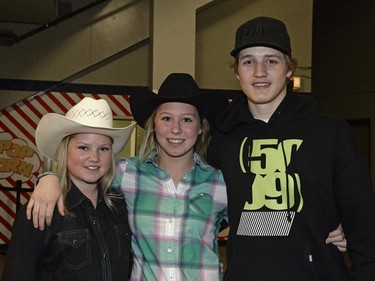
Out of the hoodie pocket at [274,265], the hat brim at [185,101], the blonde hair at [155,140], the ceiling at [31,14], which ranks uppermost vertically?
the ceiling at [31,14]

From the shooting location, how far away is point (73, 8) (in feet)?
25.4

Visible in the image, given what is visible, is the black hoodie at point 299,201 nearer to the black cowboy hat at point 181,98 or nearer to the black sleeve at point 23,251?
the black cowboy hat at point 181,98

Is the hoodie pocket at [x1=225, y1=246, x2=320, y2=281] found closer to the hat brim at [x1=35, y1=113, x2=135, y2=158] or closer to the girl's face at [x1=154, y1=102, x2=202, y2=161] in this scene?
the girl's face at [x1=154, y1=102, x2=202, y2=161]

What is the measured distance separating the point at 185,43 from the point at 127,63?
130 centimetres

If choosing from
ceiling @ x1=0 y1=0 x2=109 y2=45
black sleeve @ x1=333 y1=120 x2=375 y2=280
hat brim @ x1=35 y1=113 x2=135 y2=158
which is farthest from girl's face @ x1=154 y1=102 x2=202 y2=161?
ceiling @ x1=0 y1=0 x2=109 y2=45

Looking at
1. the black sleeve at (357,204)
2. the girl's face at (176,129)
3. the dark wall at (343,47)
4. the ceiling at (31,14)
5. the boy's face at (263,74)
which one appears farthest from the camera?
the dark wall at (343,47)

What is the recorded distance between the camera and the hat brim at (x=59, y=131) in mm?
2475

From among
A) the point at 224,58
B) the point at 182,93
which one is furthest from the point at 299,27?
the point at 182,93

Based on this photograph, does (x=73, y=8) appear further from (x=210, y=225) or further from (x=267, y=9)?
(x=210, y=225)

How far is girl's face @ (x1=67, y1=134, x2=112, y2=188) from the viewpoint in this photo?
7.95 ft

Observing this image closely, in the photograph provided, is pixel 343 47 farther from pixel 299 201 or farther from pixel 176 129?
pixel 299 201

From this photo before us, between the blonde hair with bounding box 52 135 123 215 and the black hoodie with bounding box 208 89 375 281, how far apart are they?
550 millimetres

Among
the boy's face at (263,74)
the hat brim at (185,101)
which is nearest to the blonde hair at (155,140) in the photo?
the hat brim at (185,101)

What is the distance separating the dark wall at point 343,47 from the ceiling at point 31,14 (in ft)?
18.7
